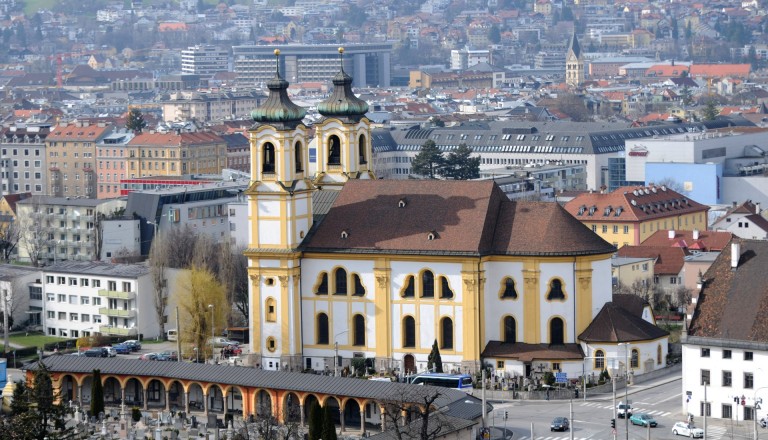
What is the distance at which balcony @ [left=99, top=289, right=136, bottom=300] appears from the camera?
9838 centimetres

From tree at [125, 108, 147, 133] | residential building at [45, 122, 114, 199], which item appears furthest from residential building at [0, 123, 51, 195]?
tree at [125, 108, 147, 133]

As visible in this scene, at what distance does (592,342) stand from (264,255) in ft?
43.7

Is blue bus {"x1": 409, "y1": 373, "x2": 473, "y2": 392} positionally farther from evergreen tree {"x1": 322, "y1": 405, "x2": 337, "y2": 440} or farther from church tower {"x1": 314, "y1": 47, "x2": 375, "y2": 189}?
church tower {"x1": 314, "y1": 47, "x2": 375, "y2": 189}

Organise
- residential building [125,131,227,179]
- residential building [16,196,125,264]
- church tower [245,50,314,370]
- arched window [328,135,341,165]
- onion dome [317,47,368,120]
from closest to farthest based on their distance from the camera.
Answer: 1. church tower [245,50,314,370]
2. onion dome [317,47,368,120]
3. arched window [328,135,341,165]
4. residential building [16,196,125,264]
5. residential building [125,131,227,179]

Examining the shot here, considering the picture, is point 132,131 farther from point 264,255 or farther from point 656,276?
point 264,255

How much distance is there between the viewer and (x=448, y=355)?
8600 cm

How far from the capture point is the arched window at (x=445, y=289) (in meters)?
86.1

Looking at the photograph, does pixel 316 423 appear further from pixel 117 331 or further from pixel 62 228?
pixel 62 228

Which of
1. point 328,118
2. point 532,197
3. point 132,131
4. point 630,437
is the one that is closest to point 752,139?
point 532,197

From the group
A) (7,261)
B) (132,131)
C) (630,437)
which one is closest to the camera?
(630,437)

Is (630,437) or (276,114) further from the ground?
(276,114)

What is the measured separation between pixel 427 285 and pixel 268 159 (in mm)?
8015

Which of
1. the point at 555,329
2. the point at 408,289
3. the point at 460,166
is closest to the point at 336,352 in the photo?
the point at 408,289

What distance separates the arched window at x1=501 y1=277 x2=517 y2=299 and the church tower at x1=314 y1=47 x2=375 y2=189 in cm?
1034
